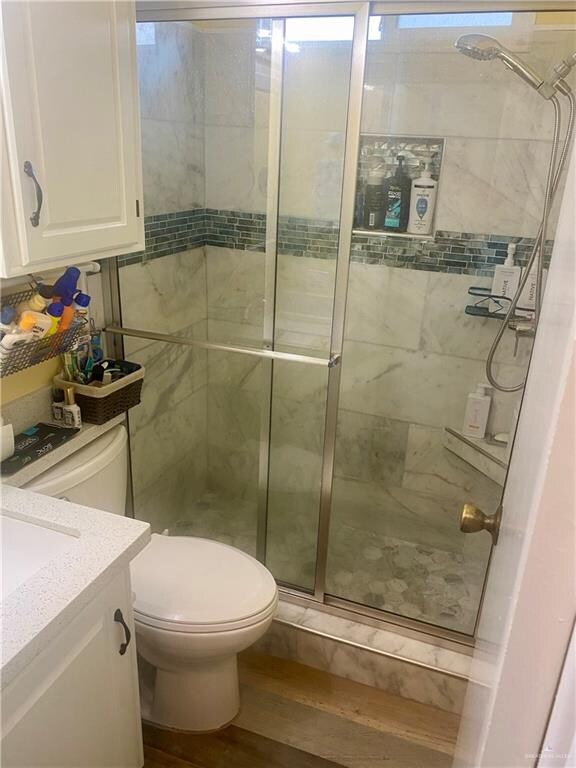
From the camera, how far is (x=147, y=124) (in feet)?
6.43

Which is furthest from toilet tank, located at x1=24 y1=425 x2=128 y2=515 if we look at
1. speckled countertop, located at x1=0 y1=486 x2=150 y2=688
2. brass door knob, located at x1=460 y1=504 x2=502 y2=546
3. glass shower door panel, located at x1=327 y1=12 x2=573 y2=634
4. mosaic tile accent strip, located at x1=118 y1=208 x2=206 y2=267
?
brass door knob, located at x1=460 y1=504 x2=502 y2=546

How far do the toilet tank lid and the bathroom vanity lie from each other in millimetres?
167

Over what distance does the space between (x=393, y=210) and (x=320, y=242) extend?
0.32 meters

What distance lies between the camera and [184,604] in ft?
4.88

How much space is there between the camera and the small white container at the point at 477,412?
2.23 m

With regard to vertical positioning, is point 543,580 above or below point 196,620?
above

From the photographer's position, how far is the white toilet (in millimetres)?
1457

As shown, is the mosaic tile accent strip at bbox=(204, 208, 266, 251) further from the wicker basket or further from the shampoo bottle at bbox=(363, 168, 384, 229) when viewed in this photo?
the wicker basket

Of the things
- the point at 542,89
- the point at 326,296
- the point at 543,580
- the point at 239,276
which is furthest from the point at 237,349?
the point at 543,580

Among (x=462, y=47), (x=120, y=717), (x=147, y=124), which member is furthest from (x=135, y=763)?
(x=462, y=47)

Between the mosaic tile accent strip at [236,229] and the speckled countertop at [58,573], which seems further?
the mosaic tile accent strip at [236,229]

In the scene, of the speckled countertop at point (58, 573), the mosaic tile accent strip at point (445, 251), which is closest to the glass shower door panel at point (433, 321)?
the mosaic tile accent strip at point (445, 251)

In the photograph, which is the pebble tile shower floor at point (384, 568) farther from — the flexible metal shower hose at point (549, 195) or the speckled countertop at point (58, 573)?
the speckled countertop at point (58, 573)

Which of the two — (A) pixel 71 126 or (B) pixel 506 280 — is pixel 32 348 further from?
(B) pixel 506 280
